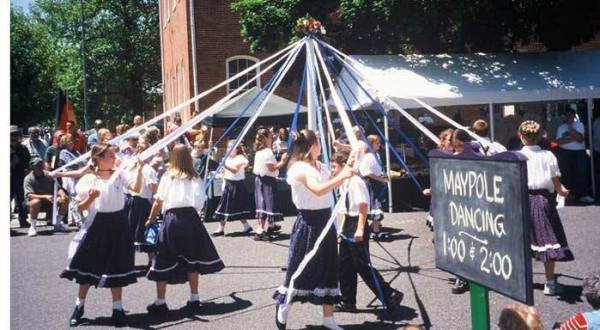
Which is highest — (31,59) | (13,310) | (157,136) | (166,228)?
(31,59)

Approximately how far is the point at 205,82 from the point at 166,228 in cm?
1554

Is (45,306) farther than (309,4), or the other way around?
(309,4)

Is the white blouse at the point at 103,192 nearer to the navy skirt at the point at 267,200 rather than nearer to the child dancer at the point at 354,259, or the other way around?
the child dancer at the point at 354,259

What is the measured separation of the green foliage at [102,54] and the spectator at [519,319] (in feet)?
14.9

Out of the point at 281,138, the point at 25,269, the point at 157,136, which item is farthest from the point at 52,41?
the point at 281,138

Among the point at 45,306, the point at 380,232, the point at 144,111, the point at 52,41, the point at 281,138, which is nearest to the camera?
the point at 45,306

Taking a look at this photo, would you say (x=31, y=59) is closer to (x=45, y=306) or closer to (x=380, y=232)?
(x=45, y=306)

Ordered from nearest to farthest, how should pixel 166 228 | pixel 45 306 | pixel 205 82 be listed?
pixel 166 228 < pixel 45 306 < pixel 205 82

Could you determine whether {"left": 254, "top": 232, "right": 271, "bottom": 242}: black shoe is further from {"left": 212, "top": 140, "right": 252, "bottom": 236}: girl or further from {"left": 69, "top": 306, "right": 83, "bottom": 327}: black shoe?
{"left": 69, "top": 306, "right": 83, "bottom": 327}: black shoe

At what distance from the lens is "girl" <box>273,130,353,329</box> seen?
486 centimetres

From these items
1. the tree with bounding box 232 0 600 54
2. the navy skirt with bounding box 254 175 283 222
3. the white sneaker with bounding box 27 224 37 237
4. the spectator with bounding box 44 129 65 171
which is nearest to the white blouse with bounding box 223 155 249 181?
the navy skirt with bounding box 254 175 283 222

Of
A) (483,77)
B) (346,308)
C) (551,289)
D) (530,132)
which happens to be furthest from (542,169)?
(483,77)

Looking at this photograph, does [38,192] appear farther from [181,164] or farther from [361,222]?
[361,222]

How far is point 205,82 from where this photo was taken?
20703 mm
